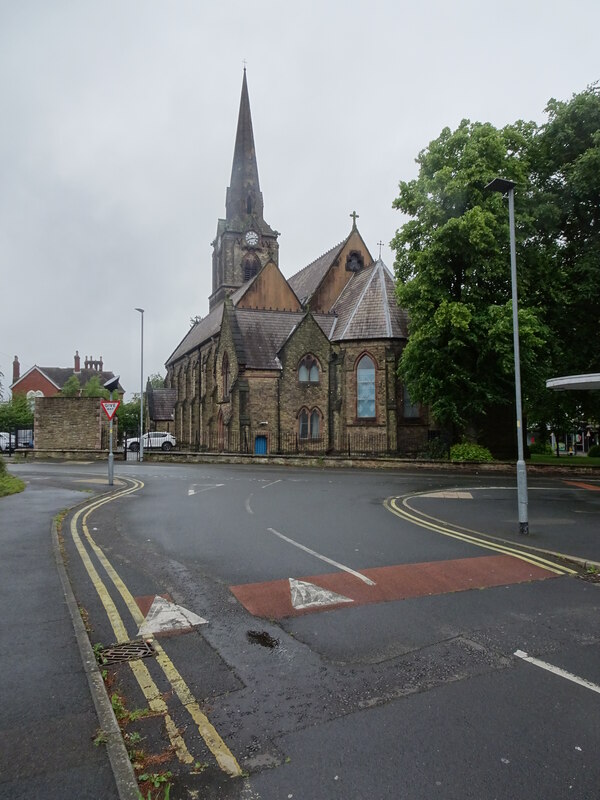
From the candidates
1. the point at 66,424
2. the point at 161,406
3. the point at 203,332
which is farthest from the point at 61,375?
the point at 66,424

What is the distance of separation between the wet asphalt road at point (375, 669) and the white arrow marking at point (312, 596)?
21cm

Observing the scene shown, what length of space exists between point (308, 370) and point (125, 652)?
105 ft

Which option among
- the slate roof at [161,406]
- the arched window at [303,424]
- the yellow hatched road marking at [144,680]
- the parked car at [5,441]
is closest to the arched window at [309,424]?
the arched window at [303,424]

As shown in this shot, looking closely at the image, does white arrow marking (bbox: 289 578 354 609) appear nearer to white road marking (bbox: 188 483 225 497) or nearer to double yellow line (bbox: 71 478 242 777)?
double yellow line (bbox: 71 478 242 777)

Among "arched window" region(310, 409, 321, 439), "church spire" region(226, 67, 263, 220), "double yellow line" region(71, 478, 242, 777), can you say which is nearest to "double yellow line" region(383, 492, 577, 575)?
"double yellow line" region(71, 478, 242, 777)

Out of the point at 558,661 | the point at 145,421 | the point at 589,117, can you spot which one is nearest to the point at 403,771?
the point at 558,661

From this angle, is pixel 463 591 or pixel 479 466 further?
pixel 479 466

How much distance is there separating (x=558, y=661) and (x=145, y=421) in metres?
64.7

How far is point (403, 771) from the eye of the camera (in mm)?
3156

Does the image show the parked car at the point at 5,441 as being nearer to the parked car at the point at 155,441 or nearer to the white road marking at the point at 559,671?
the parked car at the point at 155,441

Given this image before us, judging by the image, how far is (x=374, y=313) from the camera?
35969 millimetres

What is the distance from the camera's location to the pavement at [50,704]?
297 cm

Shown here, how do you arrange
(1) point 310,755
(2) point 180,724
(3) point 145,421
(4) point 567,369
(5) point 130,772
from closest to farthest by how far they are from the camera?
(5) point 130,772 → (1) point 310,755 → (2) point 180,724 → (4) point 567,369 → (3) point 145,421

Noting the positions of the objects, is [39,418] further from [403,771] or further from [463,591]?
[403,771]
